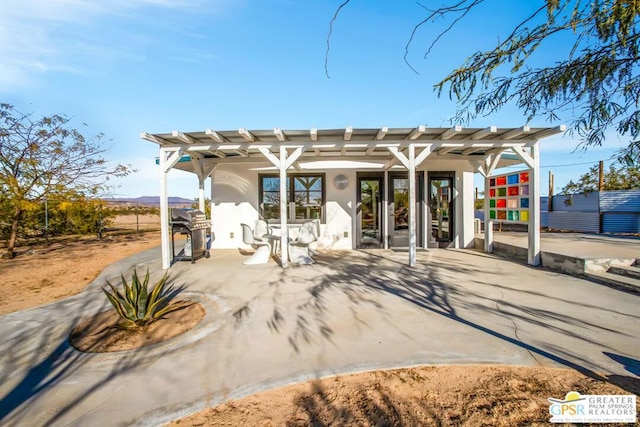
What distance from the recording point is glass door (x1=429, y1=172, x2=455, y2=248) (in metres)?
7.88

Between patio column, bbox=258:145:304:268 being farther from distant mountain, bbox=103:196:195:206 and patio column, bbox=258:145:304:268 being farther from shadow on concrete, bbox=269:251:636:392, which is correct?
distant mountain, bbox=103:196:195:206

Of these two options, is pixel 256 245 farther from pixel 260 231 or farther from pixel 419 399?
pixel 419 399

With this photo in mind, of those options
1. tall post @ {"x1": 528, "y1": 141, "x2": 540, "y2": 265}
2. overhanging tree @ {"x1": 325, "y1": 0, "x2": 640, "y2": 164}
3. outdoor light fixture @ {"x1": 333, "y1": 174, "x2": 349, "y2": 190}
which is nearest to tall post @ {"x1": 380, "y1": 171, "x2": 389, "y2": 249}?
outdoor light fixture @ {"x1": 333, "y1": 174, "x2": 349, "y2": 190}

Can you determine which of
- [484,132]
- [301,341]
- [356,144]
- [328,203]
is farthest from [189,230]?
[484,132]

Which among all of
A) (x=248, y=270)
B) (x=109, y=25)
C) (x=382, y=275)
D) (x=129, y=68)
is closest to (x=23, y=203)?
(x=129, y=68)

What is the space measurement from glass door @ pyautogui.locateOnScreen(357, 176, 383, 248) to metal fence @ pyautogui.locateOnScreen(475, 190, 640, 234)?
8559 mm

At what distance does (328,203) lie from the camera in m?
7.91

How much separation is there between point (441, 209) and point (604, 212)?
6866mm

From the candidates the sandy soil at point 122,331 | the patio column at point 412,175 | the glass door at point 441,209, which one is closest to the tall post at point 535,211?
the patio column at point 412,175

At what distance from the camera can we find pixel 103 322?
3088 mm

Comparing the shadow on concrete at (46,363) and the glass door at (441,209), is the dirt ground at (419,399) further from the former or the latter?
the glass door at (441,209)

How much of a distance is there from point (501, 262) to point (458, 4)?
5618 mm

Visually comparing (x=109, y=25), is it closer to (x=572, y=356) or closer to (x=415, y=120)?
(x=415, y=120)

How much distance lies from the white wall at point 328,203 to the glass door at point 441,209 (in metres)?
0.17
